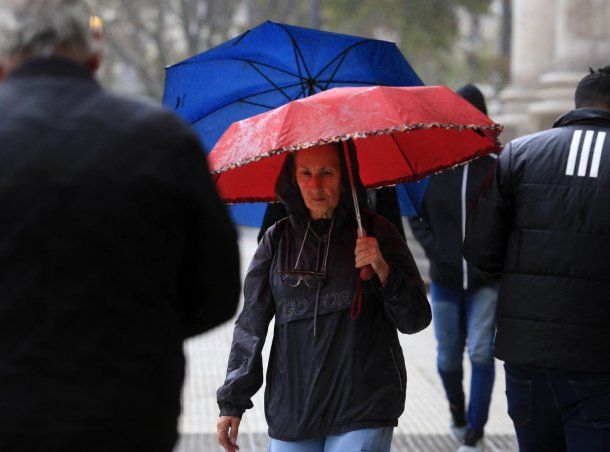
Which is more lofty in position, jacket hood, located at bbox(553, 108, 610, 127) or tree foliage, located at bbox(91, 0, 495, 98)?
jacket hood, located at bbox(553, 108, 610, 127)

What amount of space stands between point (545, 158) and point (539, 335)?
0.60m

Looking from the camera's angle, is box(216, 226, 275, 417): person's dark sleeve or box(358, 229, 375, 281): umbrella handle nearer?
box(358, 229, 375, 281): umbrella handle

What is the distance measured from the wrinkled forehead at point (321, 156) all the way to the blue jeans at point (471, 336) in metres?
2.78

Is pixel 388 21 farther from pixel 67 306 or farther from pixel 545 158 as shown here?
pixel 67 306

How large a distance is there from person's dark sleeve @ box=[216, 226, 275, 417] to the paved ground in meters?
2.91

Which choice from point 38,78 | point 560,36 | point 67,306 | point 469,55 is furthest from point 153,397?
point 469,55

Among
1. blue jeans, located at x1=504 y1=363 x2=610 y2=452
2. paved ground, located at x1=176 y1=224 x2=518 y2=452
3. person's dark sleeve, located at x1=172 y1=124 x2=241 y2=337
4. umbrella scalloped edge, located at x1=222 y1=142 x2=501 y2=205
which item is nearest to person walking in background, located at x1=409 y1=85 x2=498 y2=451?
paved ground, located at x1=176 y1=224 x2=518 y2=452

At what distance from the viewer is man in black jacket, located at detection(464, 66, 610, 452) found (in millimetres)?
4035

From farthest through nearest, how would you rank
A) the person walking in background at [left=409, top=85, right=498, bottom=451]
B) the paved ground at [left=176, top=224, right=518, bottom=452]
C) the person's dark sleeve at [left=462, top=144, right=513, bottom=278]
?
the paved ground at [left=176, top=224, right=518, bottom=452] < the person walking in background at [left=409, top=85, right=498, bottom=451] < the person's dark sleeve at [left=462, top=144, right=513, bottom=278]

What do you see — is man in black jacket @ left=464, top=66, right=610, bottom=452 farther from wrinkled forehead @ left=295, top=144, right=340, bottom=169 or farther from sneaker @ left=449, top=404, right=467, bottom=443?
sneaker @ left=449, top=404, right=467, bottom=443

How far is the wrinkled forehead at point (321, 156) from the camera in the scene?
417 cm

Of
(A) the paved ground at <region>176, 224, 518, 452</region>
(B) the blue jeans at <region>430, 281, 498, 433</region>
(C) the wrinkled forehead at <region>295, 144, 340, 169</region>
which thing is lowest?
(A) the paved ground at <region>176, 224, 518, 452</region>

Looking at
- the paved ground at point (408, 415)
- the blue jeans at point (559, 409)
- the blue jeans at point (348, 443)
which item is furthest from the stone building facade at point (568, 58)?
the blue jeans at point (348, 443)

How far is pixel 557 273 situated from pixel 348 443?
0.89 meters
